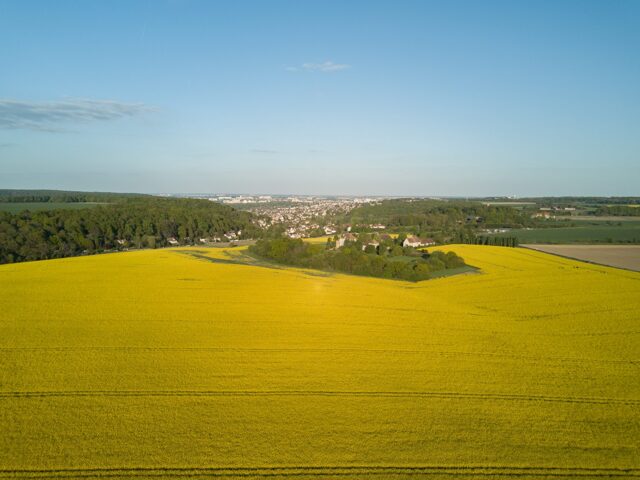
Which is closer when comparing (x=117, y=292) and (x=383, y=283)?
(x=117, y=292)

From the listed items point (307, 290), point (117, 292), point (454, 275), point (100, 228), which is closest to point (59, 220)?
point (100, 228)

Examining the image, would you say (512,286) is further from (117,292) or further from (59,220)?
(59,220)

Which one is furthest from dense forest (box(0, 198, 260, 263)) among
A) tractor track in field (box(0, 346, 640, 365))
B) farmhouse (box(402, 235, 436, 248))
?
tractor track in field (box(0, 346, 640, 365))

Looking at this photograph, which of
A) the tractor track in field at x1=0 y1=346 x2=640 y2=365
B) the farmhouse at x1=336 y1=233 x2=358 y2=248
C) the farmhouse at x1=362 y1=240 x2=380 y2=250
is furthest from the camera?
the farmhouse at x1=336 y1=233 x2=358 y2=248

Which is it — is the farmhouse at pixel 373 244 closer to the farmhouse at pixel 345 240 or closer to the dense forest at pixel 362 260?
the dense forest at pixel 362 260

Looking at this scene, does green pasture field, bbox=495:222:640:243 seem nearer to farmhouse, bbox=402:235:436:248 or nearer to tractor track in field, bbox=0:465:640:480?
farmhouse, bbox=402:235:436:248
